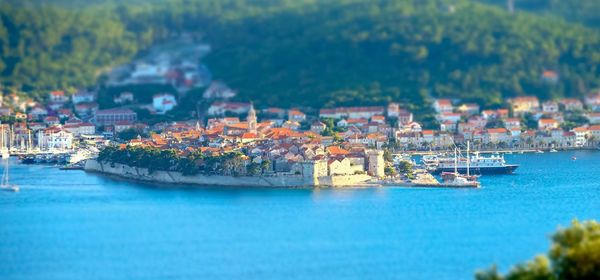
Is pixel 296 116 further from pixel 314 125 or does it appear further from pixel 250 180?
pixel 250 180

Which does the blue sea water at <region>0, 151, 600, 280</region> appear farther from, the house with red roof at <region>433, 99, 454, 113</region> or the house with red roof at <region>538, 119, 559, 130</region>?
the house with red roof at <region>433, 99, 454, 113</region>

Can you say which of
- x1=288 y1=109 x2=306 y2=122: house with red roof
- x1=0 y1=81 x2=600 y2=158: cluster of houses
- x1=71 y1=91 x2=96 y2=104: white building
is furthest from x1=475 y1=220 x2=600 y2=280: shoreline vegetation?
x1=71 y1=91 x2=96 y2=104: white building

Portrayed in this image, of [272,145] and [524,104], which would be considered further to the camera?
[524,104]

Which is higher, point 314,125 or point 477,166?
point 314,125

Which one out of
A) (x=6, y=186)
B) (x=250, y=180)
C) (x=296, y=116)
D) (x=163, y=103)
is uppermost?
(x=163, y=103)

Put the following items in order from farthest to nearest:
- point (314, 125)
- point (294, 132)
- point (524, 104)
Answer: point (524, 104), point (314, 125), point (294, 132)

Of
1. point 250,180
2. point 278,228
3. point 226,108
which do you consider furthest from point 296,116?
point 278,228
